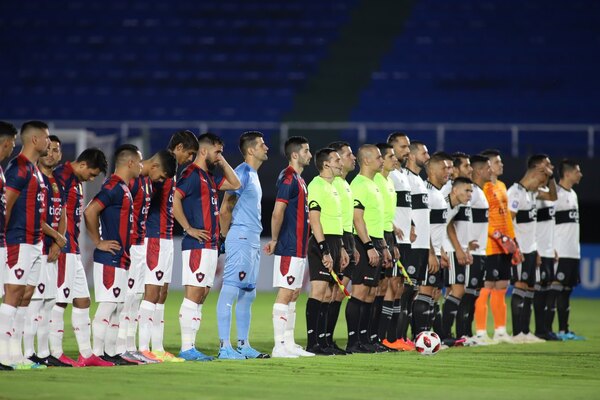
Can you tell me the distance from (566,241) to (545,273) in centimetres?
65

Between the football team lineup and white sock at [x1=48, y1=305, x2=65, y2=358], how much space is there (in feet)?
0.05

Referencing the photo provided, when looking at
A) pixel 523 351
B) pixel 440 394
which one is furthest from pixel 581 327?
A: pixel 440 394

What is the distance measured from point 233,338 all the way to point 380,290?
2099mm

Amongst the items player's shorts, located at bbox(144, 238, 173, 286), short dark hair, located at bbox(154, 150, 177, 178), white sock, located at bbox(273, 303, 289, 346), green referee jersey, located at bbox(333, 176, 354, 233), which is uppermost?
short dark hair, located at bbox(154, 150, 177, 178)

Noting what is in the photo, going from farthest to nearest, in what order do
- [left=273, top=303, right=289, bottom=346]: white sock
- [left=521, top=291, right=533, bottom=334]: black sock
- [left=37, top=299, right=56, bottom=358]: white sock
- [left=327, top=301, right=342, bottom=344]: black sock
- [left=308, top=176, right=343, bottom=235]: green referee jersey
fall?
[left=521, top=291, right=533, bottom=334]: black sock < [left=327, top=301, right=342, bottom=344]: black sock < [left=308, top=176, right=343, bottom=235]: green referee jersey < [left=273, top=303, right=289, bottom=346]: white sock < [left=37, top=299, right=56, bottom=358]: white sock

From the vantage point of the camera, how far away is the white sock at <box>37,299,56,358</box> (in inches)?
400

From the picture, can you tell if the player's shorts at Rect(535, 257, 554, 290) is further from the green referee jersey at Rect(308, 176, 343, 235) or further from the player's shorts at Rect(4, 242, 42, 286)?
the player's shorts at Rect(4, 242, 42, 286)

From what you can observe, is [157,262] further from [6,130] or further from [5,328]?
[6,130]

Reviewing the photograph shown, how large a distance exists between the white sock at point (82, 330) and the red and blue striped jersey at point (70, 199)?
1.91 feet

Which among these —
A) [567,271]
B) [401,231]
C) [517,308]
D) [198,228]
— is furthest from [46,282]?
[567,271]

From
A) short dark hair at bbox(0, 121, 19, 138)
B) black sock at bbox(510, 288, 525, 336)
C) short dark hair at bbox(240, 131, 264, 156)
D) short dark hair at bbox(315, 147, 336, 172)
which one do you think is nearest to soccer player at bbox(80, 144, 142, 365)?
short dark hair at bbox(0, 121, 19, 138)

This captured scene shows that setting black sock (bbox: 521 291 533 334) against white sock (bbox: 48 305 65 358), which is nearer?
white sock (bbox: 48 305 65 358)

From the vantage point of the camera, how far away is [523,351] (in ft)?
42.7

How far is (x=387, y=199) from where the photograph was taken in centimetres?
1285
